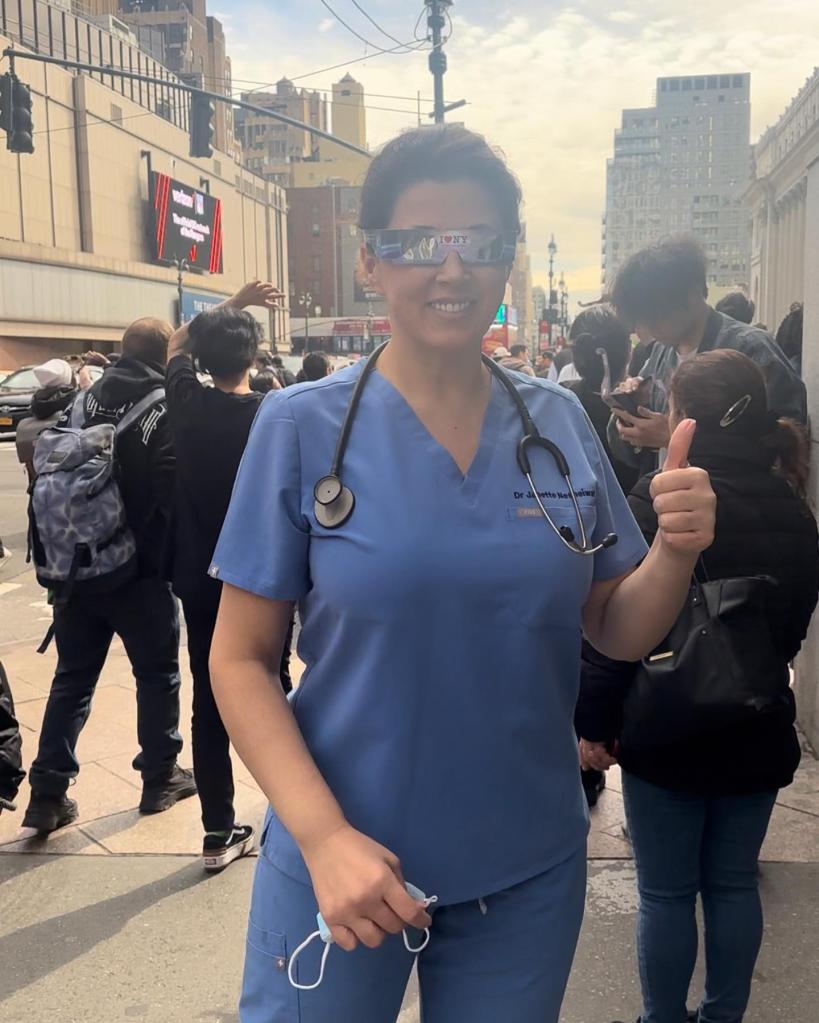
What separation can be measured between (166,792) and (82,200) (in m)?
49.0

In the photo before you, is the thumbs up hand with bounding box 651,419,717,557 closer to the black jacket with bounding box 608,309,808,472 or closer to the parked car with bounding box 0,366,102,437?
the black jacket with bounding box 608,309,808,472

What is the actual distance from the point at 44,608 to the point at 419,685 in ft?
24.5

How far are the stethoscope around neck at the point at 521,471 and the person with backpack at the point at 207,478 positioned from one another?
2.06m

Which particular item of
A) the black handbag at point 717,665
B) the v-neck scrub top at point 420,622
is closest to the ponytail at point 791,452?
the black handbag at point 717,665

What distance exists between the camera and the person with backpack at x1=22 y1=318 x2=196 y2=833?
4184mm

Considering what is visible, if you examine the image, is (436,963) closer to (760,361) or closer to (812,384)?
(760,361)

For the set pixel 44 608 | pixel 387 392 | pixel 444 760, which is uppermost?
pixel 387 392

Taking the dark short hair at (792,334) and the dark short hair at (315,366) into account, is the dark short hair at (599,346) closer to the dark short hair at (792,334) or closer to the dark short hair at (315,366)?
the dark short hair at (792,334)

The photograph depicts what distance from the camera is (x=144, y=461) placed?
14.0ft

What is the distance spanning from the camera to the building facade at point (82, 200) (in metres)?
41.7

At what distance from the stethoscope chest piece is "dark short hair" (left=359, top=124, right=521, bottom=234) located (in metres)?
0.47

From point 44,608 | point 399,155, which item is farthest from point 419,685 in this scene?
point 44,608

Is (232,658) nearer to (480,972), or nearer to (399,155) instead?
(480,972)

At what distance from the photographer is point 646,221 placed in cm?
15000
